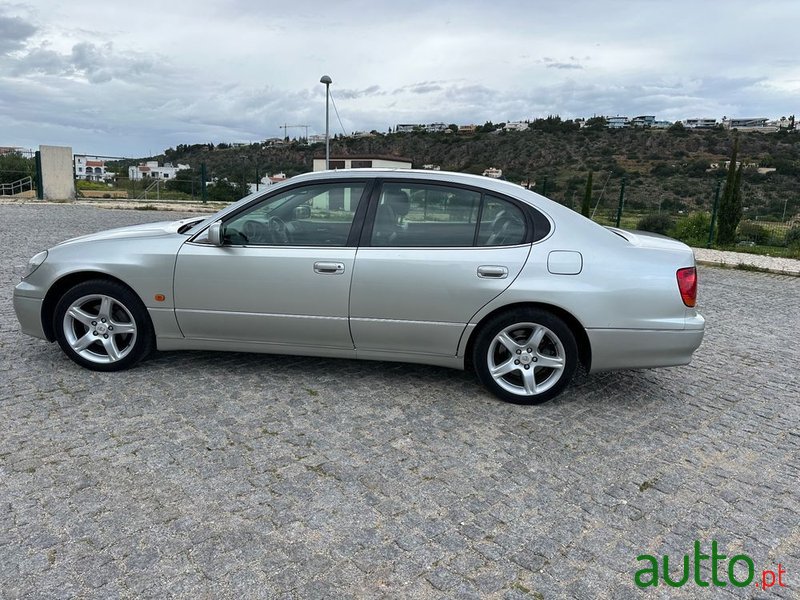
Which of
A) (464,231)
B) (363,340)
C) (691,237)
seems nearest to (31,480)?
(363,340)

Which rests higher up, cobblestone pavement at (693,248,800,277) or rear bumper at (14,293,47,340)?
rear bumper at (14,293,47,340)

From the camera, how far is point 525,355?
4.25m

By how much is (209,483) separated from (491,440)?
5.53 ft

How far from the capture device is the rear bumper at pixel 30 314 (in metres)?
4.66

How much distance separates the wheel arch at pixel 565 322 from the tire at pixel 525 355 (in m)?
0.03

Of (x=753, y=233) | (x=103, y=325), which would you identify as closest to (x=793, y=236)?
(x=753, y=233)

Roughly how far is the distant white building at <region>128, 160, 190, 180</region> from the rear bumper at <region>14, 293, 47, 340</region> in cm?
2130

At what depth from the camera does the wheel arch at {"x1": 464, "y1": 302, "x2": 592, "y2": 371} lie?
419cm

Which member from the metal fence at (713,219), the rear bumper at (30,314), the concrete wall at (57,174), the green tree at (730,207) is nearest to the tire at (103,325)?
the rear bumper at (30,314)

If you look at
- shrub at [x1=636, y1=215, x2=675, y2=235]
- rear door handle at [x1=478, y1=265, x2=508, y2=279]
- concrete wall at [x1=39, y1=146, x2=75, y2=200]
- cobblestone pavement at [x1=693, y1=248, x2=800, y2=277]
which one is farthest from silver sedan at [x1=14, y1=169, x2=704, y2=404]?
concrete wall at [x1=39, y1=146, x2=75, y2=200]

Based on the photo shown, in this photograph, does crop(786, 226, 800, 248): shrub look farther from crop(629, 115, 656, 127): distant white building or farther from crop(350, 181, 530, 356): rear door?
crop(629, 115, 656, 127): distant white building

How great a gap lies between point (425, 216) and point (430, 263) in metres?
0.39

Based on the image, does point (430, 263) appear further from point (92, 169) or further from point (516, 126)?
point (516, 126)

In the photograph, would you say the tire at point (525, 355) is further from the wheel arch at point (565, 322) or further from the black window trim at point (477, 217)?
the black window trim at point (477, 217)
